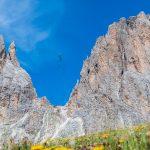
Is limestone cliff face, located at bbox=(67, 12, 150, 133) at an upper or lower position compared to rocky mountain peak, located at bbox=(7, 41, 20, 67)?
lower

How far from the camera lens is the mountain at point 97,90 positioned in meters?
137

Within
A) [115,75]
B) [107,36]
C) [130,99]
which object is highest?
[107,36]

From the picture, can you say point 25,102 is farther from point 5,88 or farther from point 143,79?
point 143,79

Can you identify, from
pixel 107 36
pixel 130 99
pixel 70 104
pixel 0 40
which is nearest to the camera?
pixel 130 99

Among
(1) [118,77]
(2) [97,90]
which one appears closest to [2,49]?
(2) [97,90]

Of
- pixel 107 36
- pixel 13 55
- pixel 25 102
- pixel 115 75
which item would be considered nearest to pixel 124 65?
pixel 115 75

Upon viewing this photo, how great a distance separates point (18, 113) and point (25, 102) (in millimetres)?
6980

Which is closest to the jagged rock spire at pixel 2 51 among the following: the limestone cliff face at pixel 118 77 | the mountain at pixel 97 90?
the mountain at pixel 97 90

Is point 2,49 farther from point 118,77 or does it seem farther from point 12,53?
point 118,77

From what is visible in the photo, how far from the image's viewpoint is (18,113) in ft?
558

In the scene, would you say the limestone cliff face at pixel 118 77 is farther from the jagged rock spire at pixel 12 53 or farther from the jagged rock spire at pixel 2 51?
the jagged rock spire at pixel 2 51

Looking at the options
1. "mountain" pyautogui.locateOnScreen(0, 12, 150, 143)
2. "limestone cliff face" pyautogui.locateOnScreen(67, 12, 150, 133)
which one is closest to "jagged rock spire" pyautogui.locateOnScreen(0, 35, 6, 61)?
"mountain" pyautogui.locateOnScreen(0, 12, 150, 143)

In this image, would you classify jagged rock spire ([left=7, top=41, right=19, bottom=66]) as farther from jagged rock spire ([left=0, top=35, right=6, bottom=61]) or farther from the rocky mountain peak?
jagged rock spire ([left=0, top=35, right=6, bottom=61])

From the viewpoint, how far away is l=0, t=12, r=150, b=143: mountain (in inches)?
5394
